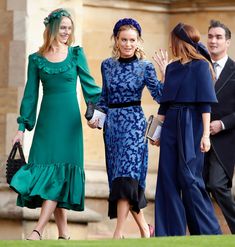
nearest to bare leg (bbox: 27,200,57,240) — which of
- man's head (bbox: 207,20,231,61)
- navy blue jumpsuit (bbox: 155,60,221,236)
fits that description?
navy blue jumpsuit (bbox: 155,60,221,236)

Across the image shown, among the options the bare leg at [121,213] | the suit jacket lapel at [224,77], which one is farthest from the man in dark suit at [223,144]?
the bare leg at [121,213]

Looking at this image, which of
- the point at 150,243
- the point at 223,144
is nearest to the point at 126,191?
the point at 223,144

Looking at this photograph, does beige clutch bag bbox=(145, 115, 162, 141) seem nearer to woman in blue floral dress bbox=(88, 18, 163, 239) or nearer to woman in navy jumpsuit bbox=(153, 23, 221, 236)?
woman in navy jumpsuit bbox=(153, 23, 221, 236)

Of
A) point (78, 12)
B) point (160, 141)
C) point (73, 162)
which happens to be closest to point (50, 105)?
point (73, 162)

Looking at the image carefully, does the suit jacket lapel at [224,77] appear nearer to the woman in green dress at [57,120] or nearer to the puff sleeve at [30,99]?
the woman in green dress at [57,120]

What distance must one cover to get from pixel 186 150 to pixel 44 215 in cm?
150

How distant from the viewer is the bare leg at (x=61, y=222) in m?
14.3

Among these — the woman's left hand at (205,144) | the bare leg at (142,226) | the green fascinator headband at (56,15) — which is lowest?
the bare leg at (142,226)

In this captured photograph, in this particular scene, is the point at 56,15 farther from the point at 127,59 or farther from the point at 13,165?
the point at 13,165

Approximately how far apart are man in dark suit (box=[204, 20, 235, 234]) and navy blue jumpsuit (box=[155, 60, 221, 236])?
86cm

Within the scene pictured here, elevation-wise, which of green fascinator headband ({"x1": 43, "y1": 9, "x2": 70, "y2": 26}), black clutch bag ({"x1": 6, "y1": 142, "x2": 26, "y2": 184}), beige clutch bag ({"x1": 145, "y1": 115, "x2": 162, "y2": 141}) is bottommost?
black clutch bag ({"x1": 6, "y1": 142, "x2": 26, "y2": 184})

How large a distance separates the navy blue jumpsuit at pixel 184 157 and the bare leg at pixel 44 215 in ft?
3.80

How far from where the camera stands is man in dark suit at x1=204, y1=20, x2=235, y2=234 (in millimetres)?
14188

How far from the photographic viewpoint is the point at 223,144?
14.3 metres
